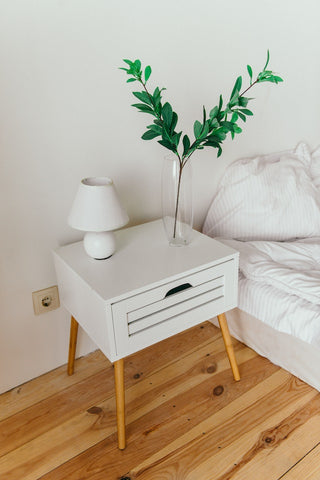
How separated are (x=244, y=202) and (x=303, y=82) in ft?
2.28

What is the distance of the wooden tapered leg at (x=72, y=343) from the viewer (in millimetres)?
1468

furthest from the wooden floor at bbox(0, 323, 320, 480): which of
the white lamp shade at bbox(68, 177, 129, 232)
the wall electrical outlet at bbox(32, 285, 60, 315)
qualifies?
the white lamp shade at bbox(68, 177, 129, 232)

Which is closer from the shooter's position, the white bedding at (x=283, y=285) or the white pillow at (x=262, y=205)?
the white bedding at (x=283, y=285)

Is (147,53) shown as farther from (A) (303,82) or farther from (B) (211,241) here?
(A) (303,82)

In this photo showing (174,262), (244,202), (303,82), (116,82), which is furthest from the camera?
(303,82)

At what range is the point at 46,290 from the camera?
1.47 m

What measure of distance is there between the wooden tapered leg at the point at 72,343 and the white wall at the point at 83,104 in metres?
0.07

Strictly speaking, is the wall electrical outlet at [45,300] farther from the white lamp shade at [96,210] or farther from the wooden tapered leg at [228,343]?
the wooden tapered leg at [228,343]

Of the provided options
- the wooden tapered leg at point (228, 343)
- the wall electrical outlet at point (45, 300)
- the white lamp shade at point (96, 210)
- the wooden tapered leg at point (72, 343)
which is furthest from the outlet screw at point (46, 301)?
the wooden tapered leg at point (228, 343)

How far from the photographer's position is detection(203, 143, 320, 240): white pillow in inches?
66.5

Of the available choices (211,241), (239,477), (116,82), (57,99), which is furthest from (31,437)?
(116,82)

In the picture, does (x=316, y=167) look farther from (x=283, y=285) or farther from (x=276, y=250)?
(x=283, y=285)

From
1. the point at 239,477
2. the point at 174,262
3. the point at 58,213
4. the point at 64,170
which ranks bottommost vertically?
the point at 239,477

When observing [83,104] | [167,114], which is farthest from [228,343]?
[83,104]
